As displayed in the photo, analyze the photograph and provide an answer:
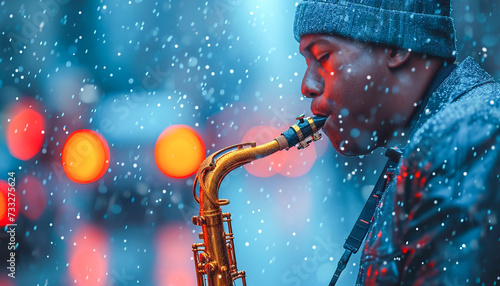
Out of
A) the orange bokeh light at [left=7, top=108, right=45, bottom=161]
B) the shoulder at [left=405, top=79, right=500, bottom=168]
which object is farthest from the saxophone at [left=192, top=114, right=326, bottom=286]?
the orange bokeh light at [left=7, top=108, right=45, bottom=161]

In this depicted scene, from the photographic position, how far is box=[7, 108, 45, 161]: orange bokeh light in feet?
19.6

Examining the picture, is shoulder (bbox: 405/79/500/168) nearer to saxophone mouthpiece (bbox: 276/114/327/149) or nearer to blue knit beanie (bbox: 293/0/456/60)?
blue knit beanie (bbox: 293/0/456/60)

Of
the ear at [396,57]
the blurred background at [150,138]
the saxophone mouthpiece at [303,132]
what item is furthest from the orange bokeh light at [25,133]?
the ear at [396,57]

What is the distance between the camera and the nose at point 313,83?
6.03 feet

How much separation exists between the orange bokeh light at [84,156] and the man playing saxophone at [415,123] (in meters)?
5.45

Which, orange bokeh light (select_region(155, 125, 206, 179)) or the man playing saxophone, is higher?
orange bokeh light (select_region(155, 125, 206, 179))

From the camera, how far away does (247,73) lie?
593 centimetres

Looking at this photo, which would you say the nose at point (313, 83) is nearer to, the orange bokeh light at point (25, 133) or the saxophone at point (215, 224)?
the saxophone at point (215, 224)

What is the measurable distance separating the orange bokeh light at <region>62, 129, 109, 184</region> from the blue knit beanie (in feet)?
18.3

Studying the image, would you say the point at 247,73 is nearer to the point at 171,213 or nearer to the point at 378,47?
the point at 171,213

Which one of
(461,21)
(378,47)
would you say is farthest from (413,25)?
(461,21)

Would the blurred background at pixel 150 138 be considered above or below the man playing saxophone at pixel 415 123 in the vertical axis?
above

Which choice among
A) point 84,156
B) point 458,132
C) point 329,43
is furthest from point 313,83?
point 84,156

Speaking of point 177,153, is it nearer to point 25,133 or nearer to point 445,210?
point 25,133
